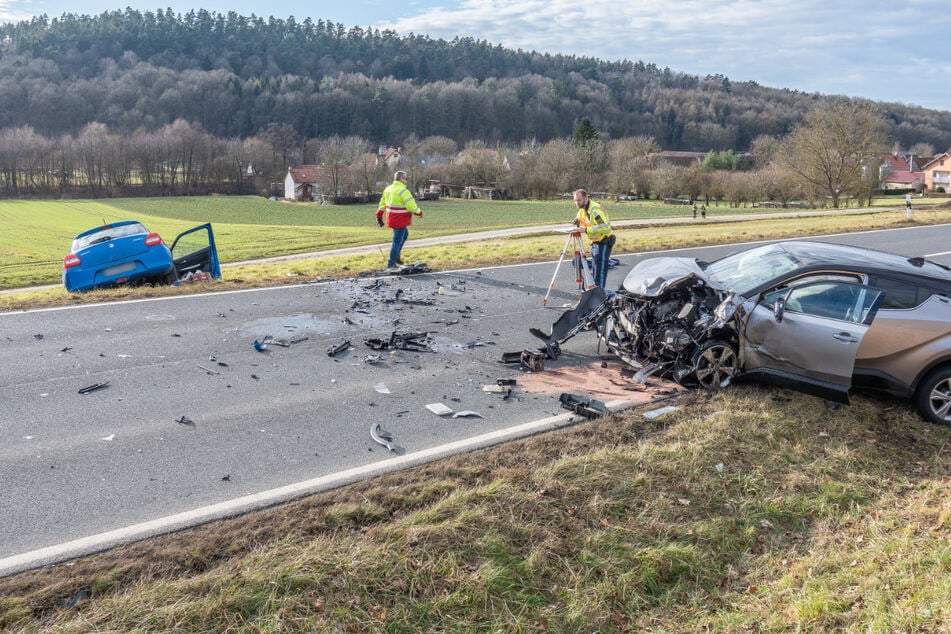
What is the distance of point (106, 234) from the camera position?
13.2 metres

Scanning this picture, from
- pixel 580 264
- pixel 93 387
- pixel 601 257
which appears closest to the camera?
pixel 93 387

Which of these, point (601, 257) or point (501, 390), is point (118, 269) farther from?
point (601, 257)

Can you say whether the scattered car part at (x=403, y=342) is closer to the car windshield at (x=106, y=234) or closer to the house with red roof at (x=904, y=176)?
the car windshield at (x=106, y=234)

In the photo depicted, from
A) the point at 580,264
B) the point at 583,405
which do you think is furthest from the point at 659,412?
the point at 580,264

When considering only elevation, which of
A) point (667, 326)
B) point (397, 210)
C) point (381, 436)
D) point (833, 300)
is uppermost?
point (397, 210)

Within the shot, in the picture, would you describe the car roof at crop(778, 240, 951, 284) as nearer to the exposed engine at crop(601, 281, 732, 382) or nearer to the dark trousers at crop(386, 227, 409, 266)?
the exposed engine at crop(601, 281, 732, 382)

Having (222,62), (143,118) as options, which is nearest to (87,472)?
(143,118)

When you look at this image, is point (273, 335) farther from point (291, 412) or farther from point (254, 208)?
point (254, 208)

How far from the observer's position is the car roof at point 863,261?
7.27 meters

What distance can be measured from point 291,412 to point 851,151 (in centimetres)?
6060

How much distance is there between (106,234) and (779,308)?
456 inches

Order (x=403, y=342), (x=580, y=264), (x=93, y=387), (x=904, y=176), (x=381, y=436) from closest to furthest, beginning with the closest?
(x=381, y=436) → (x=93, y=387) → (x=403, y=342) → (x=580, y=264) → (x=904, y=176)

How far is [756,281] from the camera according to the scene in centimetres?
775

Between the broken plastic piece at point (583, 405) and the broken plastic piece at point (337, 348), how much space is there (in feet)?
9.72
